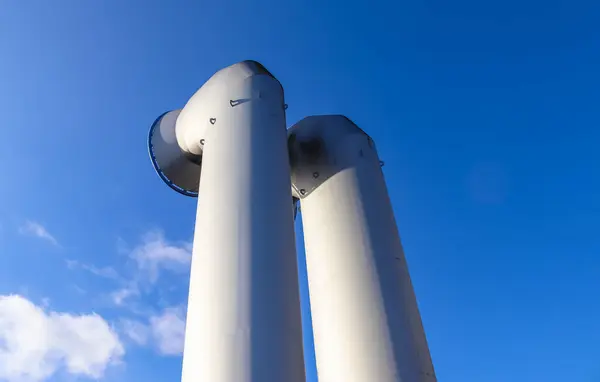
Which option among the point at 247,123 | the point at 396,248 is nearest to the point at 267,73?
the point at 247,123

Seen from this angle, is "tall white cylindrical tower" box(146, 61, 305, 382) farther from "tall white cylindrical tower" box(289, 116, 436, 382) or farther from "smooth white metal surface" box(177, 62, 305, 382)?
"tall white cylindrical tower" box(289, 116, 436, 382)

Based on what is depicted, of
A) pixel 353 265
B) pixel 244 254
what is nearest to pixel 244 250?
pixel 244 254

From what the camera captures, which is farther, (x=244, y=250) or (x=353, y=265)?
(x=353, y=265)

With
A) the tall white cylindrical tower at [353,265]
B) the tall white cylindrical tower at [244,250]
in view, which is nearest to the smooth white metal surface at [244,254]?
the tall white cylindrical tower at [244,250]

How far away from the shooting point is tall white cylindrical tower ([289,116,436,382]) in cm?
647

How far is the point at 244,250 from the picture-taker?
221 inches

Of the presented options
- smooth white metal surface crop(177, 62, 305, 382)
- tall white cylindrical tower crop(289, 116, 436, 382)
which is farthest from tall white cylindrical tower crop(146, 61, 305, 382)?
tall white cylindrical tower crop(289, 116, 436, 382)

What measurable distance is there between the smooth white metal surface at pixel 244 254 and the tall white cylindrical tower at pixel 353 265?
1.55 metres

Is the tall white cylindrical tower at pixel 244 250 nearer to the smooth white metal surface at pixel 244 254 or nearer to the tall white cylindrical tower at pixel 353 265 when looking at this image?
the smooth white metal surface at pixel 244 254

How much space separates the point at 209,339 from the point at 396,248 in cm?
361

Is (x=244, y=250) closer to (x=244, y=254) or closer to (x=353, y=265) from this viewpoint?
(x=244, y=254)

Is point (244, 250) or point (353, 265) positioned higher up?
point (353, 265)

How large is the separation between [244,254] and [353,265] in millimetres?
2313

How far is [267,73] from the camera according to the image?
8.63 meters
